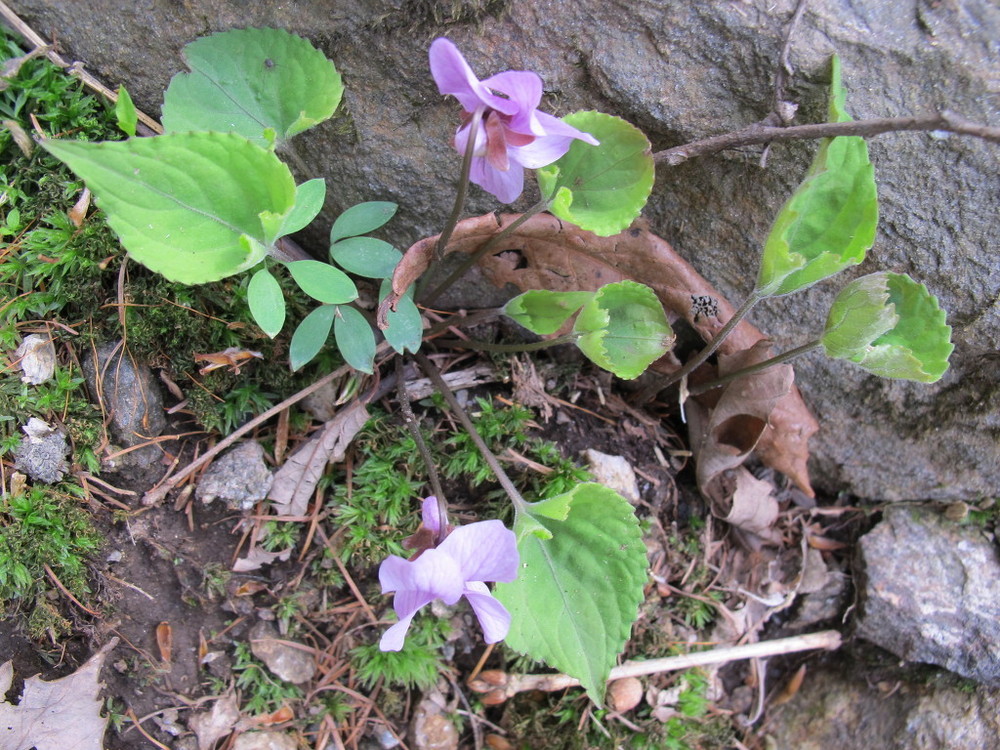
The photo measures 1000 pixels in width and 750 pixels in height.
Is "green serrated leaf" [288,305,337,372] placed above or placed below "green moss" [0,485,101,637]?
above

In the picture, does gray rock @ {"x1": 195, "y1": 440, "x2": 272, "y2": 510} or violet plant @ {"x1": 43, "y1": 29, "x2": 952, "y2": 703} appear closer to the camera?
violet plant @ {"x1": 43, "y1": 29, "x2": 952, "y2": 703}

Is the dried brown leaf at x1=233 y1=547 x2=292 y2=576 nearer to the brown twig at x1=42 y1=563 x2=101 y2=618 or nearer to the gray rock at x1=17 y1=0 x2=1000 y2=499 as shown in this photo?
the brown twig at x1=42 y1=563 x2=101 y2=618

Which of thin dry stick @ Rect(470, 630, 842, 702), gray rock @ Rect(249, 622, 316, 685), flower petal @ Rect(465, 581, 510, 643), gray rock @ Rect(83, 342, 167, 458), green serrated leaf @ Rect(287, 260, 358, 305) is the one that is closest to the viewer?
flower petal @ Rect(465, 581, 510, 643)

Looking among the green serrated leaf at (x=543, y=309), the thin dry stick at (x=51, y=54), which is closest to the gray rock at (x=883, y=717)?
the green serrated leaf at (x=543, y=309)

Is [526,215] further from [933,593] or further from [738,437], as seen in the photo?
[933,593]

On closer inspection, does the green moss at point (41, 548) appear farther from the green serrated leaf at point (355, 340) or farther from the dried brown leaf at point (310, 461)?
the green serrated leaf at point (355, 340)

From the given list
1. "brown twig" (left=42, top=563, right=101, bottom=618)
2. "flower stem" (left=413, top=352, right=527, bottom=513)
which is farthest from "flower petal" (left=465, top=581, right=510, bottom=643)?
"brown twig" (left=42, top=563, right=101, bottom=618)

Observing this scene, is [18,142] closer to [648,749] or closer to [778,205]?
[778,205]
